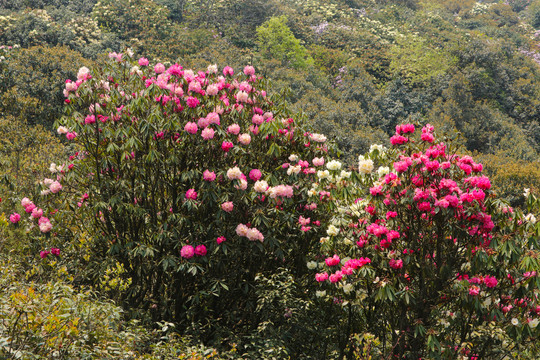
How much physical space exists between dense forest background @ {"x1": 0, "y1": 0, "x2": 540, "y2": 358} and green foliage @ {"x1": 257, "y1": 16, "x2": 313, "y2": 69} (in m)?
0.06

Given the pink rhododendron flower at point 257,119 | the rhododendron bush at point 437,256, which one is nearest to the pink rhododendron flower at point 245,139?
the pink rhododendron flower at point 257,119

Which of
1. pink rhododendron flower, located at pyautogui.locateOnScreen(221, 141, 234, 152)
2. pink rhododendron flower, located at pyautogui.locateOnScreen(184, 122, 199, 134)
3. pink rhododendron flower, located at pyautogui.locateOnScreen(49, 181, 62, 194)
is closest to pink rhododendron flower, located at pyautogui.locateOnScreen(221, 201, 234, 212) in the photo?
pink rhododendron flower, located at pyautogui.locateOnScreen(221, 141, 234, 152)

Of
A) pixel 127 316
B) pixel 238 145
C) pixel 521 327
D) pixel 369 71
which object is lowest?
pixel 369 71

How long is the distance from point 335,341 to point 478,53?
25169mm

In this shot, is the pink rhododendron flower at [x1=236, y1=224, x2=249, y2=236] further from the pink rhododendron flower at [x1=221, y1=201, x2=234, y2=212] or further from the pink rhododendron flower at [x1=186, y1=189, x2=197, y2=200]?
the pink rhododendron flower at [x1=186, y1=189, x2=197, y2=200]

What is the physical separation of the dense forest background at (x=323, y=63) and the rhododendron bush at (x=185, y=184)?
271 inches

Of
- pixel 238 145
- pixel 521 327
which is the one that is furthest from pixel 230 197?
pixel 521 327

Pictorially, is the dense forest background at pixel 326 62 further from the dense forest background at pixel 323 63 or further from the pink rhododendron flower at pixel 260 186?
the pink rhododendron flower at pixel 260 186

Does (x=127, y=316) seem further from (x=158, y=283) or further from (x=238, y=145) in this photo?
(x=238, y=145)

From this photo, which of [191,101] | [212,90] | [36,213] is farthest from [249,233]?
[36,213]

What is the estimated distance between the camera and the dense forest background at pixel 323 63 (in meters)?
15.4

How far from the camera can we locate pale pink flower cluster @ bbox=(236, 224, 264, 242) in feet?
12.8

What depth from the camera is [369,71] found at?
27.2 m

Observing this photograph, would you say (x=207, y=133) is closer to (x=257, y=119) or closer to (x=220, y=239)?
(x=257, y=119)
